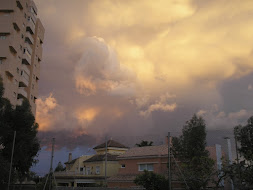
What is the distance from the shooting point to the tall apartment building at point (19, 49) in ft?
142

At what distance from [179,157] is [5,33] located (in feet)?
101

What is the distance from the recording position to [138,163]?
35.7 m

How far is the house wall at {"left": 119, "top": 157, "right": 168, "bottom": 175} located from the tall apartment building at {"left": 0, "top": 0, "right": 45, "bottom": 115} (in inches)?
759

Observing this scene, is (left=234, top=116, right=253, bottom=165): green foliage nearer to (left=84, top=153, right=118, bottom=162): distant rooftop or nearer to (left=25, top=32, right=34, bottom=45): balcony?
(left=84, top=153, right=118, bottom=162): distant rooftop

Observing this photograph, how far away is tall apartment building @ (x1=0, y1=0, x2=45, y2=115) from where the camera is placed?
43.2 metres

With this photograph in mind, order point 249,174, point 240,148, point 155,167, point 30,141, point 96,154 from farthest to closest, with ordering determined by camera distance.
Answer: point 96,154
point 155,167
point 30,141
point 240,148
point 249,174

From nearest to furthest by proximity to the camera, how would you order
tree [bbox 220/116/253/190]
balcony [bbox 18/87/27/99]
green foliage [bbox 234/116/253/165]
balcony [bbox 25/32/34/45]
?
1. tree [bbox 220/116/253/190]
2. green foliage [bbox 234/116/253/165]
3. balcony [bbox 18/87/27/99]
4. balcony [bbox 25/32/34/45]

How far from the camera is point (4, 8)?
4431 cm

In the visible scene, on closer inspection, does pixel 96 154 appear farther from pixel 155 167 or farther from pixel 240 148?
pixel 240 148

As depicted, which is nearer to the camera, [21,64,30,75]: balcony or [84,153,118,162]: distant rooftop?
[84,153,118,162]: distant rooftop

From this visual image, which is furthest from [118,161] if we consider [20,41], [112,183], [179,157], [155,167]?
[20,41]

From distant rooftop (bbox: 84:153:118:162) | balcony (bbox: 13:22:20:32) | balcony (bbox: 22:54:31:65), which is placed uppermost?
balcony (bbox: 13:22:20:32)

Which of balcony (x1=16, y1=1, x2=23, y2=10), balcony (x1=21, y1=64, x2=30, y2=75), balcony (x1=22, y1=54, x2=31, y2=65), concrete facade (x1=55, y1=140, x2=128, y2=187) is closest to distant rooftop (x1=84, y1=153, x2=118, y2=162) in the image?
concrete facade (x1=55, y1=140, x2=128, y2=187)

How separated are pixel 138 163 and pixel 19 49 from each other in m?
25.7
